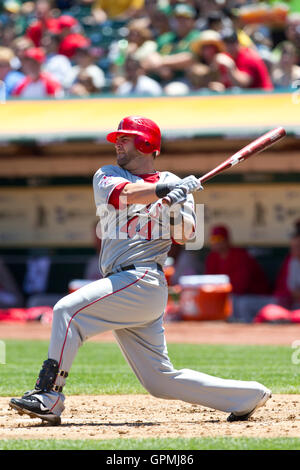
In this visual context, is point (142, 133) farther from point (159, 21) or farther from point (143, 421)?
point (159, 21)

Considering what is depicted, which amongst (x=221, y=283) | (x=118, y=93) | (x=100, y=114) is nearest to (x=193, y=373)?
(x=221, y=283)

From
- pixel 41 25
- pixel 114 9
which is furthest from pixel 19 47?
pixel 114 9

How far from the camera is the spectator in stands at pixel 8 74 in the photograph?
40.0 ft

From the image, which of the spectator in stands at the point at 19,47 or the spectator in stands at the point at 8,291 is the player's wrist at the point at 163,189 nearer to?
the spectator in stands at the point at 8,291

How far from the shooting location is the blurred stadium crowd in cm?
1091

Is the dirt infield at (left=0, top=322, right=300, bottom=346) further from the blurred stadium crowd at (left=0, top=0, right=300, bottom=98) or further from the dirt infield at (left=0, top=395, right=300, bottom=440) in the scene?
the dirt infield at (left=0, top=395, right=300, bottom=440)

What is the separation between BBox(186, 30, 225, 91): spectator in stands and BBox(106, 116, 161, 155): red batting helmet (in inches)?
269

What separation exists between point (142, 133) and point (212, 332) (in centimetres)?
591

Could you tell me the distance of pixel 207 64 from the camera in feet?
36.7

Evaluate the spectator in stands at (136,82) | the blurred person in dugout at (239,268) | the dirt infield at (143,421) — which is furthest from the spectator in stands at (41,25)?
the dirt infield at (143,421)

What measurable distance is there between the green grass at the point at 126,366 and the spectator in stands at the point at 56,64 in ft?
15.1

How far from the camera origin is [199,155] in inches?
458

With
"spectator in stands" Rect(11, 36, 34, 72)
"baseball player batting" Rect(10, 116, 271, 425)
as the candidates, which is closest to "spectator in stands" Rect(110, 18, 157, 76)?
"spectator in stands" Rect(11, 36, 34, 72)
